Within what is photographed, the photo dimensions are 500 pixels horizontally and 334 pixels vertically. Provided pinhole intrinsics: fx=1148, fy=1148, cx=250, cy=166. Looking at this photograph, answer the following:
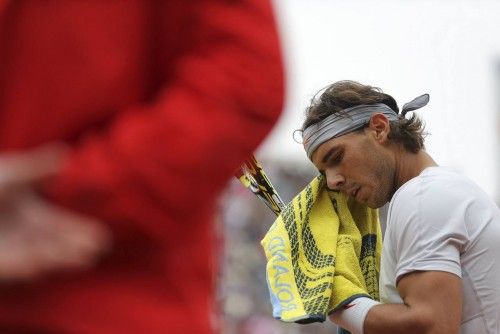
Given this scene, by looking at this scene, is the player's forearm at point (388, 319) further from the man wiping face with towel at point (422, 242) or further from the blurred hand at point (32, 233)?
the blurred hand at point (32, 233)

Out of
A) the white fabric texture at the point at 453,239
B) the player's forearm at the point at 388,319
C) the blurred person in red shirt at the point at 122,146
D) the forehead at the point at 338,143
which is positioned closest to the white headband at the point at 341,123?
the forehead at the point at 338,143

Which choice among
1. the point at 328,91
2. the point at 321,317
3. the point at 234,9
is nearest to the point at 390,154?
the point at 328,91

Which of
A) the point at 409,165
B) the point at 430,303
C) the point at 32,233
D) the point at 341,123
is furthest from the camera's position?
the point at 341,123

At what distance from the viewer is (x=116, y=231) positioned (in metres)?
1.18

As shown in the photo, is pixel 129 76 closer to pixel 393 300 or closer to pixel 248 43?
pixel 248 43

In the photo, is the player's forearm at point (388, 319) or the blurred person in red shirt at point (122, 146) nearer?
the blurred person in red shirt at point (122, 146)

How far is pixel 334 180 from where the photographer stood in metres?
3.39

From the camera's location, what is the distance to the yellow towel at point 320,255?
10.8ft

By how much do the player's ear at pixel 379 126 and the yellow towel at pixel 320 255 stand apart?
0.24 m

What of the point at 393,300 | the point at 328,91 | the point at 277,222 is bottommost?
the point at 393,300

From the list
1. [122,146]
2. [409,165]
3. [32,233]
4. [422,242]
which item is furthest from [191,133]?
[409,165]

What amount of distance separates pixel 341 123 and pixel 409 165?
25 centimetres

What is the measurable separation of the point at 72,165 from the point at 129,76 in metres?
0.17

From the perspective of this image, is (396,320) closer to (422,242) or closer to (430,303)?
(430,303)
